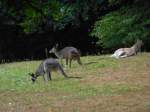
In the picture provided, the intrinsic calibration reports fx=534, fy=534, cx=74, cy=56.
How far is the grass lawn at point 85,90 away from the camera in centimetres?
1046

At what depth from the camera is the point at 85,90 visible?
40.5ft

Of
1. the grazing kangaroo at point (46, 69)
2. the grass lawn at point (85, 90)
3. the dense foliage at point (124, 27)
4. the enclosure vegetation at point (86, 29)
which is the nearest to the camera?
the grass lawn at point (85, 90)

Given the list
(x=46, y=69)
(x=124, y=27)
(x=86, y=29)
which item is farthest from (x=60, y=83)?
(x=86, y=29)

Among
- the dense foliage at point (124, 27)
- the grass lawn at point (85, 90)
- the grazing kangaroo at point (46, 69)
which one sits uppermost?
the dense foliage at point (124, 27)

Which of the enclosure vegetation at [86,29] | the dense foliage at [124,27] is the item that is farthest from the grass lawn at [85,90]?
the enclosure vegetation at [86,29]

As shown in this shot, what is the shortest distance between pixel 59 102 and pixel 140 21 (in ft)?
49.6

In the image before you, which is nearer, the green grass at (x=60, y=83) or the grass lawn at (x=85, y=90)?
the grass lawn at (x=85, y=90)

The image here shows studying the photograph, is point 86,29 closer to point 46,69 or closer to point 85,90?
point 46,69

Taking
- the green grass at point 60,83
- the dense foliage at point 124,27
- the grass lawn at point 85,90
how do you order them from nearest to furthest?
1. the grass lawn at point 85,90
2. the green grass at point 60,83
3. the dense foliage at point 124,27

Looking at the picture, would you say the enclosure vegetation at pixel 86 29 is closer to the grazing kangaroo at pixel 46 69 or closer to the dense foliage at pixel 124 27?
the dense foliage at pixel 124 27

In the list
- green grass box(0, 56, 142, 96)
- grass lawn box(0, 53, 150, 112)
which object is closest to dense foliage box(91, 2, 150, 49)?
green grass box(0, 56, 142, 96)

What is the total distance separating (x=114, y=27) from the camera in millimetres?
25422

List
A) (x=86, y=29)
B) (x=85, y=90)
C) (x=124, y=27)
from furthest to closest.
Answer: (x=86, y=29), (x=124, y=27), (x=85, y=90)

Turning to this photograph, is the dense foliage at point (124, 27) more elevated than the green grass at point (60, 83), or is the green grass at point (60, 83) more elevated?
the dense foliage at point (124, 27)
